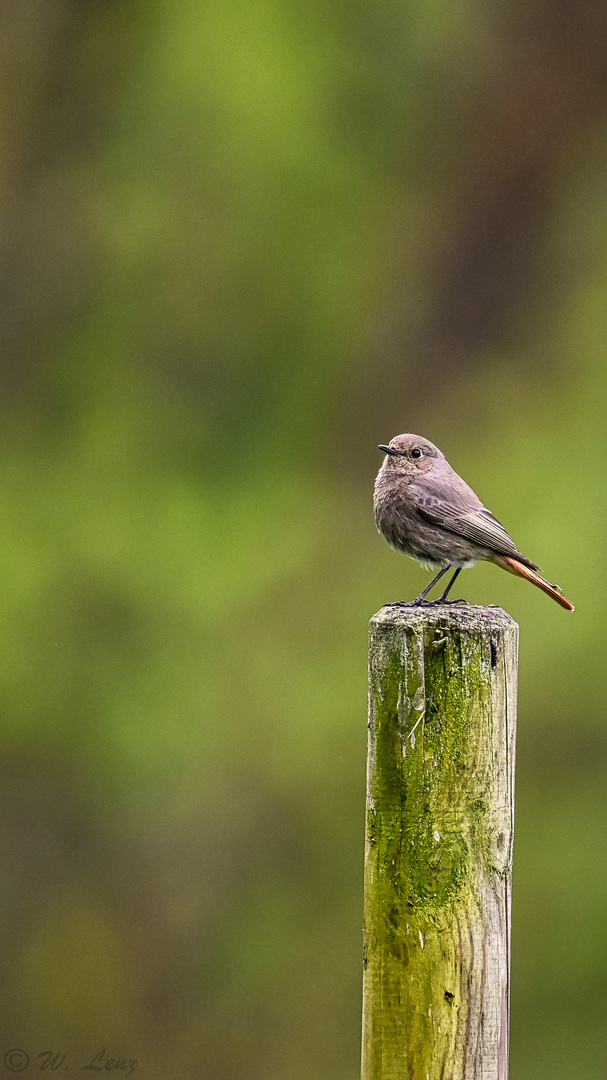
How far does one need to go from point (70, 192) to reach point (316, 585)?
380 centimetres

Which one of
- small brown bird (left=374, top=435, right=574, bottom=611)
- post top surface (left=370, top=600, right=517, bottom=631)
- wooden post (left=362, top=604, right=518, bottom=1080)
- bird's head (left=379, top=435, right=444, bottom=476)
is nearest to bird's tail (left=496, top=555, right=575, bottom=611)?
small brown bird (left=374, top=435, right=574, bottom=611)

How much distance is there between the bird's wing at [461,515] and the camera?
489 centimetres

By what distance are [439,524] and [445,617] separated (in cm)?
198

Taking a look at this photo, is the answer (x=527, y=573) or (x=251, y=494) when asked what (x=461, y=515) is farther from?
(x=251, y=494)

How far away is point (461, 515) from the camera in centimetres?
496

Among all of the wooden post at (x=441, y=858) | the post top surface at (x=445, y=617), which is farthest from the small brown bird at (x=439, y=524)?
the wooden post at (x=441, y=858)

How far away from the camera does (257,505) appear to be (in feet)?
37.8

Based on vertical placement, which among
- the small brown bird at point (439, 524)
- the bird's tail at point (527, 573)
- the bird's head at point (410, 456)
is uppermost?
the bird's head at point (410, 456)

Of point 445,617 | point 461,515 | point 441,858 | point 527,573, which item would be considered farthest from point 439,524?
point 441,858

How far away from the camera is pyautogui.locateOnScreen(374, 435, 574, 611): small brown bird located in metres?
4.90

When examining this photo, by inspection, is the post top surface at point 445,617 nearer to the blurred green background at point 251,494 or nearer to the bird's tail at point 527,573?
the bird's tail at point 527,573

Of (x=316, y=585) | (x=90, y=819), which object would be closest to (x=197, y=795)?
(x=90, y=819)

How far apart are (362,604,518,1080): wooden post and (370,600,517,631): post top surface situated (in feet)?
0.08

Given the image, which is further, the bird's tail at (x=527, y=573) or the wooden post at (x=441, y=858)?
the bird's tail at (x=527, y=573)
